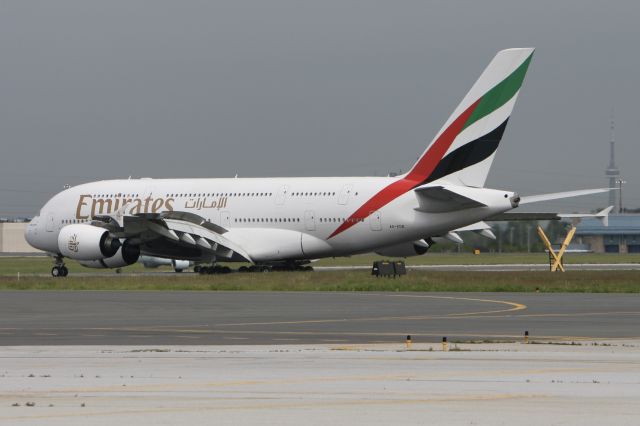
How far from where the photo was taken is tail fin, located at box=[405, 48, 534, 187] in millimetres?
60031

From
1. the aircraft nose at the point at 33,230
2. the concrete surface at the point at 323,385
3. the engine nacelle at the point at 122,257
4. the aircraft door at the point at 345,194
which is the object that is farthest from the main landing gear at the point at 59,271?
the concrete surface at the point at 323,385

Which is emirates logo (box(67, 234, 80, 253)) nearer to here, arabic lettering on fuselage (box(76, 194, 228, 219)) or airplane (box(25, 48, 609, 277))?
airplane (box(25, 48, 609, 277))

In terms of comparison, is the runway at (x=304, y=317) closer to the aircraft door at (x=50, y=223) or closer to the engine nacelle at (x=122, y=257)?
the engine nacelle at (x=122, y=257)

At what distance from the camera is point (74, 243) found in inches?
2517

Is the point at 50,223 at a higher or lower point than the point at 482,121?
lower

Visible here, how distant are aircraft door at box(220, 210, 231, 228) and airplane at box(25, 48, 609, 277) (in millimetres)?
53

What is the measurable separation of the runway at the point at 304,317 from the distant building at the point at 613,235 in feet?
472

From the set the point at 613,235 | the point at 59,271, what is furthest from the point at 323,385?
the point at 613,235

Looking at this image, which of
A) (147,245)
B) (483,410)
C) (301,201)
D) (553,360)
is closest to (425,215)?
(301,201)

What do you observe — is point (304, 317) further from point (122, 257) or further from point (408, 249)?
point (408, 249)

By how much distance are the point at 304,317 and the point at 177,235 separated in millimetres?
30263

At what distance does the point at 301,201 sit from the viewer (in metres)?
64.0

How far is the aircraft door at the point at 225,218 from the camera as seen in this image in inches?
2606

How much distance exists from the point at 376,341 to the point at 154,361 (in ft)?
20.2
